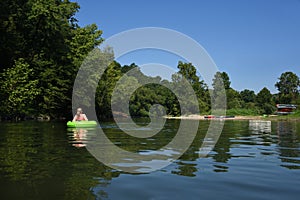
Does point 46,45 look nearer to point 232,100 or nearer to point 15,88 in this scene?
point 15,88

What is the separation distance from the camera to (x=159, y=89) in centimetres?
10869

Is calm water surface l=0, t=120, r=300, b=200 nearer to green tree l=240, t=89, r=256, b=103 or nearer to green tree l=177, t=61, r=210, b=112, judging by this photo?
green tree l=177, t=61, r=210, b=112

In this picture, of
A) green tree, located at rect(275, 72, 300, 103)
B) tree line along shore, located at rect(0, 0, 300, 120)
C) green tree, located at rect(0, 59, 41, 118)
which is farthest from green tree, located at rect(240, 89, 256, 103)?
green tree, located at rect(0, 59, 41, 118)

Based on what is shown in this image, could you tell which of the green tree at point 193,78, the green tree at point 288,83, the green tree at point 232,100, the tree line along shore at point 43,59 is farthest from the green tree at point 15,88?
the green tree at point 288,83

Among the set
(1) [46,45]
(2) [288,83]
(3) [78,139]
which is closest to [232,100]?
(2) [288,83]

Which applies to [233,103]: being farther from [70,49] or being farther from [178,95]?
[70,49]

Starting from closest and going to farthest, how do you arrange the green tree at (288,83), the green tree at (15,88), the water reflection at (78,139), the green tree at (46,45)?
the water reflection at (78,139)
the green tree at (15,88)
the green tree at (46,45)
the green tree at (288,83)

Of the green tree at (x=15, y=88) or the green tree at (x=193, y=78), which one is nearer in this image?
the green tree at (x=15, y=88)

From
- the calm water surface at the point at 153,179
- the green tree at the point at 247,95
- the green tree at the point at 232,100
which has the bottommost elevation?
the calm water surface at the point at 153,179

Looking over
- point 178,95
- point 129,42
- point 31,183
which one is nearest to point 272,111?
point 178,95

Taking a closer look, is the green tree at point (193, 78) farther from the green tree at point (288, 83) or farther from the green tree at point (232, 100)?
the green tree at point (288, 83)

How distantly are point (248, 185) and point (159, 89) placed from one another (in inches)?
4027

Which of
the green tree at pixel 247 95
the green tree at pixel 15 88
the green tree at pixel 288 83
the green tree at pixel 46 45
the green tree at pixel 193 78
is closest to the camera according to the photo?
the green tree at pixel 15 88

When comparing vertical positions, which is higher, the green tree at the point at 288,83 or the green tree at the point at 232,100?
the green tree at the point at 288,83
